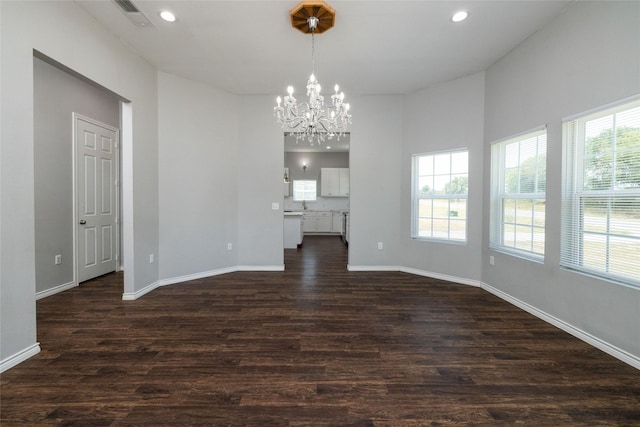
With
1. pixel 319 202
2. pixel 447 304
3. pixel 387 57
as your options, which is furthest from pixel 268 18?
pixel 319 202

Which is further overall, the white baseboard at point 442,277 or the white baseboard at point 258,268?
the white baseboard at point 258,268

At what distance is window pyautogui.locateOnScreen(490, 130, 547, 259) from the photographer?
2.87m

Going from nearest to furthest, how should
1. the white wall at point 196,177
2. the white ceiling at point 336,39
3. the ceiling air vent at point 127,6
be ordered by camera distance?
the ceiling air vent at point 127,6
the white ceiling at point 336,39
the white wall at point 196,177

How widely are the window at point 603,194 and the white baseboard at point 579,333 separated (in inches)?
20.9

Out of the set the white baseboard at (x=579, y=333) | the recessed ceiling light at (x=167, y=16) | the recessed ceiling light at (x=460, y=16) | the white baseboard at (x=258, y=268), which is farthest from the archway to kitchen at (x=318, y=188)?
the recessed ceiling light at (x=460, y=16)

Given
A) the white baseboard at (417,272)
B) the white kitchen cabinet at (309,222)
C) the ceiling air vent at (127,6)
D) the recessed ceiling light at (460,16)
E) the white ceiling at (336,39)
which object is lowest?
the white baseboard at (417,272)

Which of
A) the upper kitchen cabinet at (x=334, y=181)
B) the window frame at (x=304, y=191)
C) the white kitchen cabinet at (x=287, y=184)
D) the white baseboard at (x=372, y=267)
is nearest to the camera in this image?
the white baseboard at (x=372, y=267)

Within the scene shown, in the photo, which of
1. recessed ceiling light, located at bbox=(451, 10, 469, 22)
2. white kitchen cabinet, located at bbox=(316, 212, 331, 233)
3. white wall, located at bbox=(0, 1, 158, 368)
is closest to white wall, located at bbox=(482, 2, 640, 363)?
recessed ceiling light, located at bbox=(451, 10, 469, 22)

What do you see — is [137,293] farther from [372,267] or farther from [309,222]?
[309,222]

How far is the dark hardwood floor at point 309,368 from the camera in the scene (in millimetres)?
1494

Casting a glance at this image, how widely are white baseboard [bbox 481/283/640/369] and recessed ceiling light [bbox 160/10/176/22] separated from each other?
4.71m

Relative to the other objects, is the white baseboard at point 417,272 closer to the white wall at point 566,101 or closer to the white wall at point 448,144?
the white wall at point 448,144

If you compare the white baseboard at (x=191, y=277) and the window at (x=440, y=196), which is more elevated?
the window at (x=440, y=196)

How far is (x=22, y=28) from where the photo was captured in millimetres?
1920
